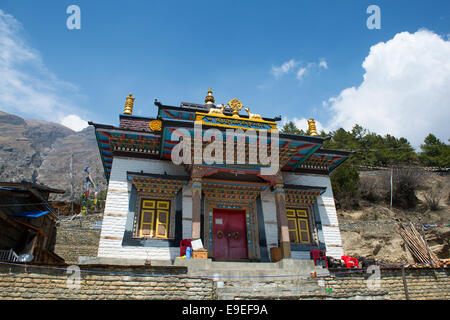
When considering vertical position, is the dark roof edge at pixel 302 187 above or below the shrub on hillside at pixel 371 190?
below

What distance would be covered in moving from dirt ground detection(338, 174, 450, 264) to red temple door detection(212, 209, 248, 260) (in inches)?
299

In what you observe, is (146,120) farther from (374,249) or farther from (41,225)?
(374,249)

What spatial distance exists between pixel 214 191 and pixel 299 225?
3875mm

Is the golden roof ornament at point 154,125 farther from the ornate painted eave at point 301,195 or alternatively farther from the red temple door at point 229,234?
the ornate painted eave at point 301,195

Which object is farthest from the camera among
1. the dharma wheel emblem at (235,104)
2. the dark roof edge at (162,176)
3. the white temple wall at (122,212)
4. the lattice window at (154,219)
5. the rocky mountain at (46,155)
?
the rocky mountain at (46,155)

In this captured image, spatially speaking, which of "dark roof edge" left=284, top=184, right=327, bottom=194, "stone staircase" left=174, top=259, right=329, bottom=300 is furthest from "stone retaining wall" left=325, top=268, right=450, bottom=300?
"dark roof edge" left=284, top=184, right=327, bottom=194

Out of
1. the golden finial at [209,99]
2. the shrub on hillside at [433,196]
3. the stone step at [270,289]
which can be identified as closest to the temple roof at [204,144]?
the golden finial at [209,99]

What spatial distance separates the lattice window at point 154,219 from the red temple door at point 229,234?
2.01 m

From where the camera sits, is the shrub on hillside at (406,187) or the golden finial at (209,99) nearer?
the golden finial at (209,99)

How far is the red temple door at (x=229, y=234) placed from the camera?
465 inches

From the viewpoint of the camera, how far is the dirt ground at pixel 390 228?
18.9 metres

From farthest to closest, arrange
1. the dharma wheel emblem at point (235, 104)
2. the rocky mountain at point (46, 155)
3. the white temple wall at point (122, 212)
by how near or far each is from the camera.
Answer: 1. the rocky mountain at point (46, 155)
2. the dharma wheel emblem at point (235, 104)
3. the white temple wall at point (122, 212)

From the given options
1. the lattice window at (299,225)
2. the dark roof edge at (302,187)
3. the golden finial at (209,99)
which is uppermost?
the golden finial at (209,99)
